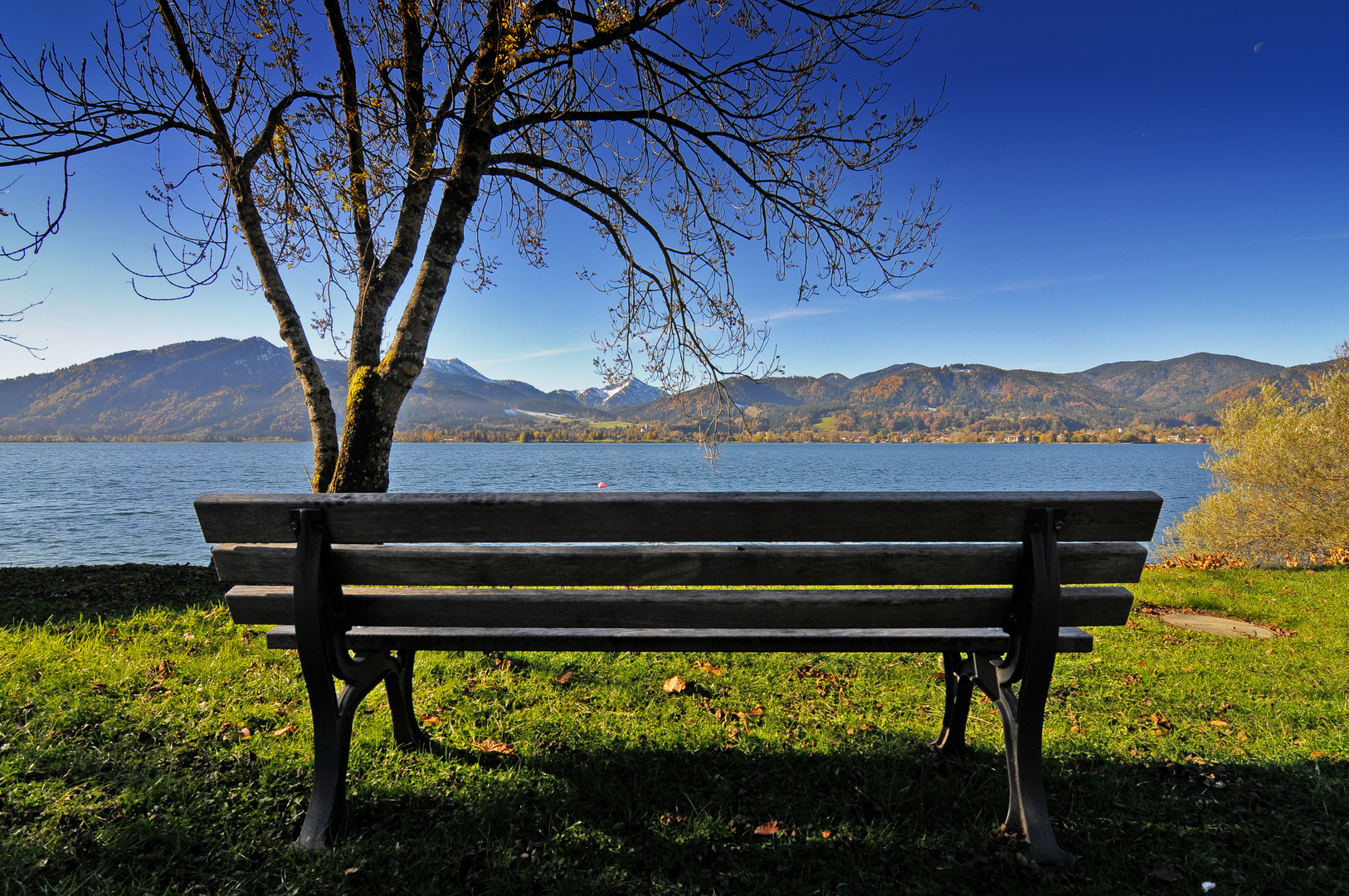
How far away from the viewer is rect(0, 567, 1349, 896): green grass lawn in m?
2.07

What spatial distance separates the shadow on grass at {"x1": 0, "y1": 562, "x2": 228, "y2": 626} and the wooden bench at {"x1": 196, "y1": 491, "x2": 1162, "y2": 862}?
4.11 m

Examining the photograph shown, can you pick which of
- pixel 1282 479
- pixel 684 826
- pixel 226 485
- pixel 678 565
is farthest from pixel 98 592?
pixel 226 485

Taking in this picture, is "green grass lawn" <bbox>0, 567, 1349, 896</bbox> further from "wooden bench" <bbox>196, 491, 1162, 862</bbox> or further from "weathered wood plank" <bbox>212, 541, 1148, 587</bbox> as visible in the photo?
"weathered wood plank" <bbox>212, 541, 1148, 587</bbox>

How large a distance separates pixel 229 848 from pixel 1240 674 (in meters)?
6.18

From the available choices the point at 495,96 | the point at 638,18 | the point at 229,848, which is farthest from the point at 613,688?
the point at 638,18

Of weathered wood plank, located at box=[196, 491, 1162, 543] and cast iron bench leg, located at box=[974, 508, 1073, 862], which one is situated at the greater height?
weathered wood plank, located at box=[196, 491, 1162, 543]

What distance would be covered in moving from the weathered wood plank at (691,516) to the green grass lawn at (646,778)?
3.78 ft

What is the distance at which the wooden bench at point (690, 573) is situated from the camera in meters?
2.09

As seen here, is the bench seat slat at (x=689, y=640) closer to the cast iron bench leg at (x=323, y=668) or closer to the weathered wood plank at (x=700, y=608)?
the weathered wood plank at (x=700, y=608)

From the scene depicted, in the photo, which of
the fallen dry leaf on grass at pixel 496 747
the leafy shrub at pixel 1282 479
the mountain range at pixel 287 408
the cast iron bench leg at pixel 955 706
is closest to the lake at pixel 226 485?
the cast iron bench leg at pixel 955 706

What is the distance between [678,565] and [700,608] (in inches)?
8.2

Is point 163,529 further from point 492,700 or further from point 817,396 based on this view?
point 817,396

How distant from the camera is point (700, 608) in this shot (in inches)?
89.6

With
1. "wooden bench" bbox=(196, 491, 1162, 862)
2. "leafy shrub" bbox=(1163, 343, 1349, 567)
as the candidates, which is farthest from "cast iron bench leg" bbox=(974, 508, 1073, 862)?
"leafy shrub" bbox=(1163, 343, 1349, 567)
